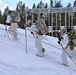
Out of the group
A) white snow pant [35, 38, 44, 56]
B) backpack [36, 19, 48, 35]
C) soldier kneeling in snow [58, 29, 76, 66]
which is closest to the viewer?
soldier kneeling in snow [58, 29, 76, 66]

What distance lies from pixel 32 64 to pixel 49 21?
2693cm

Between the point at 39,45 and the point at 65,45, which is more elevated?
the point at 65,45

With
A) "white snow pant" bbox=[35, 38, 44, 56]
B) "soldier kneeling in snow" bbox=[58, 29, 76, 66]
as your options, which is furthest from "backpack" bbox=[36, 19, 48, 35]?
"soldier kneeling in snow" bbox=[58, 29, 76, 66]

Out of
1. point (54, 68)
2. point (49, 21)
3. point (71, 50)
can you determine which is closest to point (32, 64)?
point (54, 68)

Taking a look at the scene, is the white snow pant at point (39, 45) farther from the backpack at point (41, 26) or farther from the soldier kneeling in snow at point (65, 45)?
the soldier kneeling in snow at point (65, 45)

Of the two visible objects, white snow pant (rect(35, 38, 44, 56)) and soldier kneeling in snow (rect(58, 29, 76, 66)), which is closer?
soldier kneeling in snow (rect(58, 29, 76, 66))

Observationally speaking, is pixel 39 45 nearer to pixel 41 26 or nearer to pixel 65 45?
pixel 41 26

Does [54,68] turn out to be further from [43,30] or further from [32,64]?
[43,30]

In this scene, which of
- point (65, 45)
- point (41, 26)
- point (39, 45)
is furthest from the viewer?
point (39, 45)

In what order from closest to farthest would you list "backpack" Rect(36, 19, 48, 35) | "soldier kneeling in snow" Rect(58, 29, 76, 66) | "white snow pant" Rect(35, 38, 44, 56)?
1. "soldier kneeling in snow" Rect(58, 29, 76, 66)
2. "backpack" Rect(36, 19, 48, 35)
3. "white snow pant" Rect(35, 38, 44, 56)

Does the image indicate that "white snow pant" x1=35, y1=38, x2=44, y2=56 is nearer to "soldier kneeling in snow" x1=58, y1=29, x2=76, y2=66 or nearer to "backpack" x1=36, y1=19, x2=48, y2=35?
"backpack" x1=36, y1=19, x2=48, y2=35

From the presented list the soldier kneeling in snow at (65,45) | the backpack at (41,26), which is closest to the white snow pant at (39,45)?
Answer: the backpack at (41,26)

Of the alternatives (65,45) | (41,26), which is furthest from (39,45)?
(65,45)

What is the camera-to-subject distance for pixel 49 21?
1473 inches
